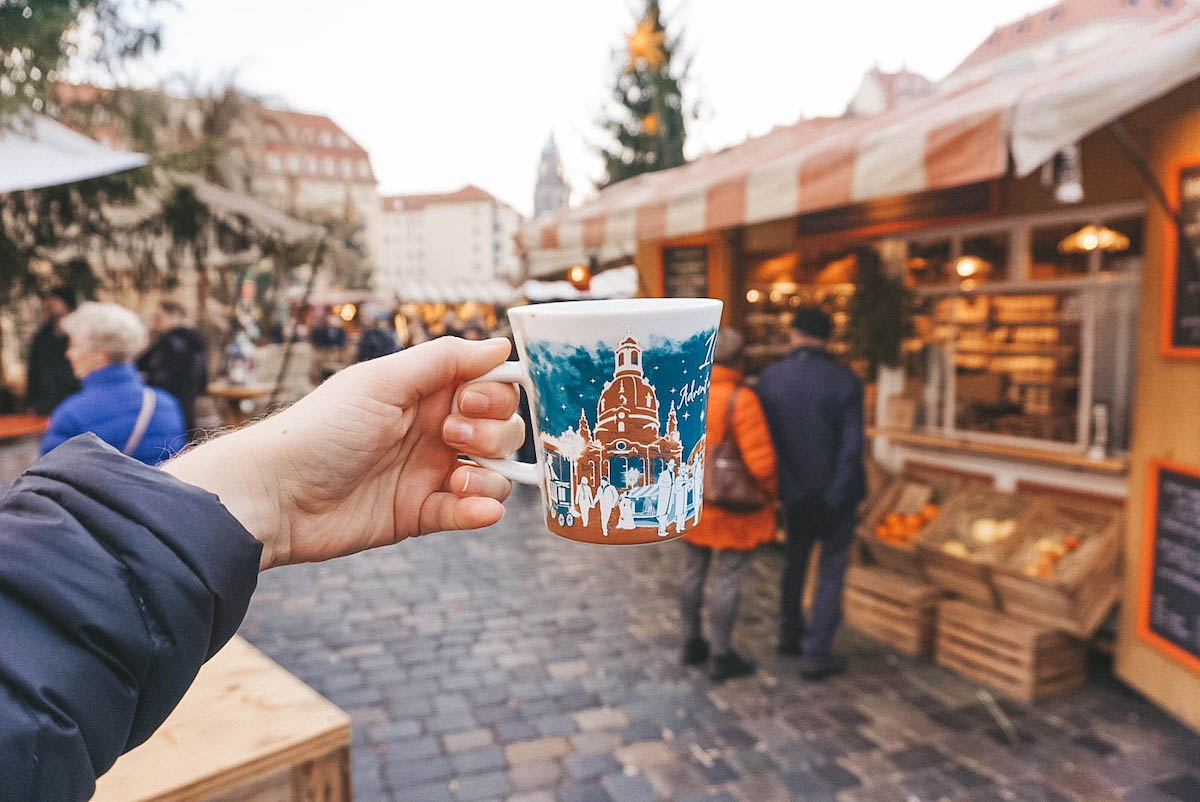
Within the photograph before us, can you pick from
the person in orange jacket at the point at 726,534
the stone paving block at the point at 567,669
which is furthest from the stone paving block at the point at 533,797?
the person in orange jacket at the point at 726,534

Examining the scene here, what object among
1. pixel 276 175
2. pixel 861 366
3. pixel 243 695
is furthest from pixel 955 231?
pixel 276 175

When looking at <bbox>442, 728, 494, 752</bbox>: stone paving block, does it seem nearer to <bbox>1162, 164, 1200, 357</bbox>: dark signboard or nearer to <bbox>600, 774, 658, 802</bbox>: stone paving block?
<bbox>600, 774, 658, 802</bbox>: stone paving block

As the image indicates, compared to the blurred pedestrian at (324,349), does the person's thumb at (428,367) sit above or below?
above

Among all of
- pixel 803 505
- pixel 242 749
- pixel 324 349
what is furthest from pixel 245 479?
pixel 324 349

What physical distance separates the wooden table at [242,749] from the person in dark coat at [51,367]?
5.59 meters

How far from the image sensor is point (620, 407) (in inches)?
34.5

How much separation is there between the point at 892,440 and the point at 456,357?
5853 mm

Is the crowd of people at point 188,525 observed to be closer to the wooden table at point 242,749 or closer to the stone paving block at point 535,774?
the wooden table at point 242,749

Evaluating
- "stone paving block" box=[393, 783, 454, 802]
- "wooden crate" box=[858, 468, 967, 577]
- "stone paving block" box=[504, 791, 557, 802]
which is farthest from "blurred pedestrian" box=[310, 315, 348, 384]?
"stone paving block" box=[504, 791, 557, 802]

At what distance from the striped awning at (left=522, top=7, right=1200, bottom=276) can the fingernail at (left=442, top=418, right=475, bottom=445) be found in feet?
8.48

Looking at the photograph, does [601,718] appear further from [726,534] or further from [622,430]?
[622,430]

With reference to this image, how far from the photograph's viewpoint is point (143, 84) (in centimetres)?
762

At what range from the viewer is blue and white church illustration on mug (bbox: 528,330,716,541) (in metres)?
0.86

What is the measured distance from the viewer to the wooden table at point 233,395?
33.3ft
